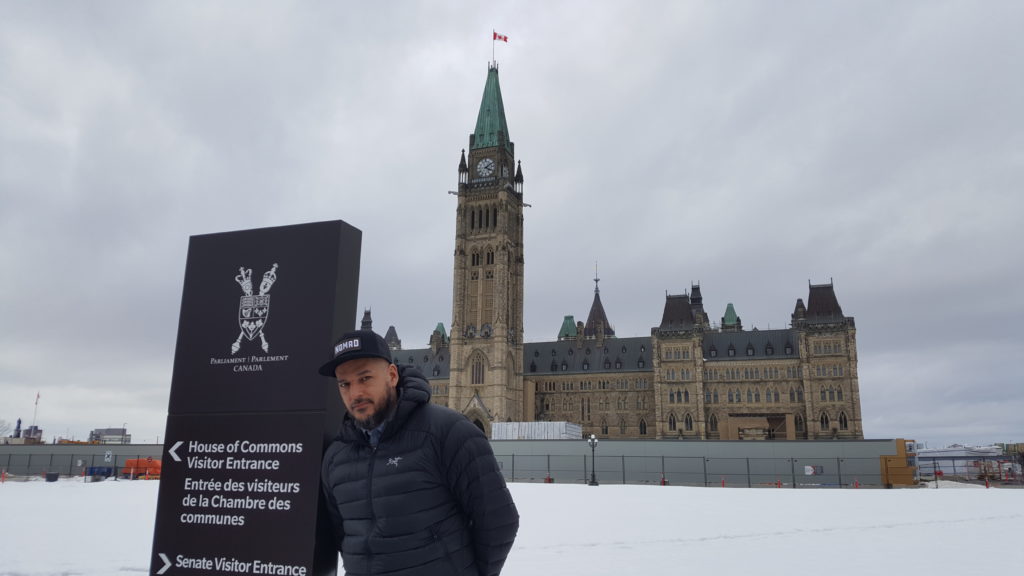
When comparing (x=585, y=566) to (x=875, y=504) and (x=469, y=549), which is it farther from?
(x=875, y=504)

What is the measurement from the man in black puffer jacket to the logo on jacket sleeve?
1.33 meters

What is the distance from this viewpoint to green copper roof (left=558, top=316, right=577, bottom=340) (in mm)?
116750

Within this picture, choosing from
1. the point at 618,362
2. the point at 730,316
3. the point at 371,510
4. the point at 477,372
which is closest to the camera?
the point at 371,510

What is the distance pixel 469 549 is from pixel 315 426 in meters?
1.61

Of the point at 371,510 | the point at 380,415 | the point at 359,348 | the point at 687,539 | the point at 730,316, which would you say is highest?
the point at 730,316

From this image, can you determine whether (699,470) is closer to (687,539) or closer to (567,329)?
(687,539)

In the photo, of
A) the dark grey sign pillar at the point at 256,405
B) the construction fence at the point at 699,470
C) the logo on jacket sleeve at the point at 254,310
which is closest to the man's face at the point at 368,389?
the dark grey sign pillar at the point at 256,405

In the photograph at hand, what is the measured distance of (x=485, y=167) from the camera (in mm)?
99750

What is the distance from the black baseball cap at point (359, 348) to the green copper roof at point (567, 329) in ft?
368

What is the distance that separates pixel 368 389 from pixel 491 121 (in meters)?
101

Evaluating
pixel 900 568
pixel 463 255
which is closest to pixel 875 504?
pixel 900 568

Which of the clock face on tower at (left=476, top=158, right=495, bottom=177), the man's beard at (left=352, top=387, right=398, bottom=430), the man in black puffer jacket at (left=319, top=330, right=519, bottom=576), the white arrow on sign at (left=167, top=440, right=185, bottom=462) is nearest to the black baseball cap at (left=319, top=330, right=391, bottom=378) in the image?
the man in black puffer jacket at (left=319, top=330, right=519, bottom=576)

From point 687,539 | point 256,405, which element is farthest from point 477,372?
point 256,405

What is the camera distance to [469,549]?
13.0 ft
